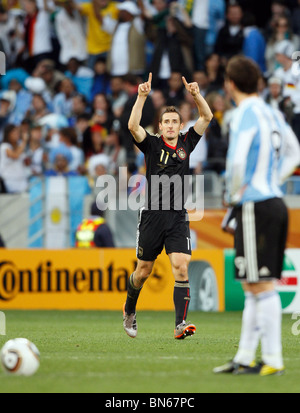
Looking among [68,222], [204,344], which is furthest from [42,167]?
[204,344]

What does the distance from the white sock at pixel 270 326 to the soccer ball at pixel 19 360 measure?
1.70 m

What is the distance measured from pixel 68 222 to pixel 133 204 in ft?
4.60

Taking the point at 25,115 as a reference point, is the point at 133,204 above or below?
below

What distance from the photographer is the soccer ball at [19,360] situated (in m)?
6.95

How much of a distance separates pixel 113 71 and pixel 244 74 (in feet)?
46.4

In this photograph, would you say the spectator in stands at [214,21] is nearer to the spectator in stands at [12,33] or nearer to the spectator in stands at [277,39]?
the spectator in stands at [277,39]

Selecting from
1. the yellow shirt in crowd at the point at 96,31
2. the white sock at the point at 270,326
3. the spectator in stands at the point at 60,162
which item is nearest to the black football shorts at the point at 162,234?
the white sock at the point at 270,326

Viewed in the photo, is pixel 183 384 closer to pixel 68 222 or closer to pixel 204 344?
pixel 204 344

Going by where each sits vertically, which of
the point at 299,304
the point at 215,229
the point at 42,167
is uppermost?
the point at 42,167

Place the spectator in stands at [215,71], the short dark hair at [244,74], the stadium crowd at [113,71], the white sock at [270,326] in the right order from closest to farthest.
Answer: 1. the white sock at [270,326]
2. the short dark hair at [244,74]
3. the stadium crowd at [113,71]
4. the spectator in stands at [215,71]
